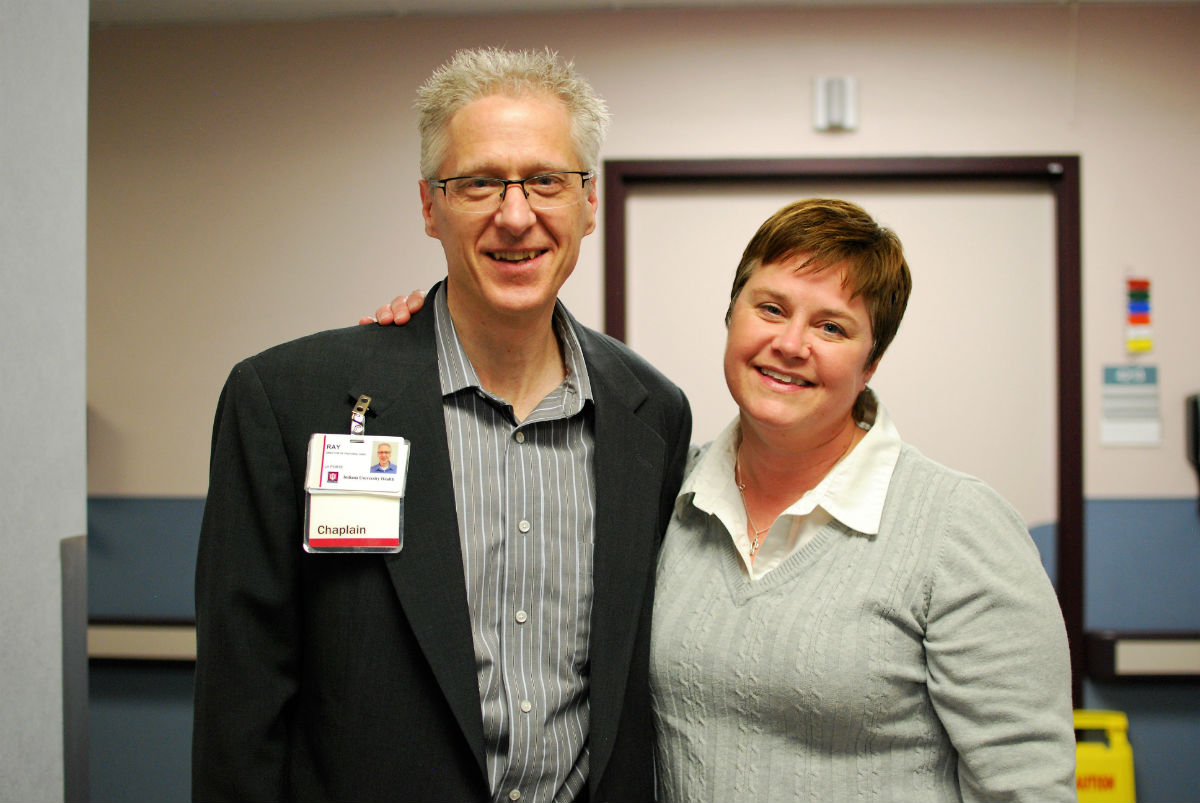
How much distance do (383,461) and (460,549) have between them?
18 cm

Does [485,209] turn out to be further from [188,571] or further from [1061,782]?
[188,571]

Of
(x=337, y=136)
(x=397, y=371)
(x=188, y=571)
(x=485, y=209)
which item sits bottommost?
(x=188, y=571)

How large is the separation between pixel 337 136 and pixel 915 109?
2124mm

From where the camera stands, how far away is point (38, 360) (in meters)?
1.45

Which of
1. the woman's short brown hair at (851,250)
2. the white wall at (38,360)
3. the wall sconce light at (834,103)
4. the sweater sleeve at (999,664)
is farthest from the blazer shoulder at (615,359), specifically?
the wall sconce light at (834,103)

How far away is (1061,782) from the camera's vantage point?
3.92ft

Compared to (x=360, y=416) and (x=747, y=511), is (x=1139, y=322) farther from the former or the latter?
(x=360, y=416)

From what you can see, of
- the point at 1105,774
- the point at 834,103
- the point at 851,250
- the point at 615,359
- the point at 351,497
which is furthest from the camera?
the point at 834,103

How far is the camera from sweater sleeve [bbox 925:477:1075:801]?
1206 mm

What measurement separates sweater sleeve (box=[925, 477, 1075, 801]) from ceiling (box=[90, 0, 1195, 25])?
234cm

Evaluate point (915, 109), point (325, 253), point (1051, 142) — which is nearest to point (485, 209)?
point (325, 253)

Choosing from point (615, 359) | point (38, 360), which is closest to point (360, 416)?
point (615, 359)

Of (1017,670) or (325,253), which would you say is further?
(325,253)

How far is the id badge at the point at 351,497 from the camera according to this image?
3.99ft
